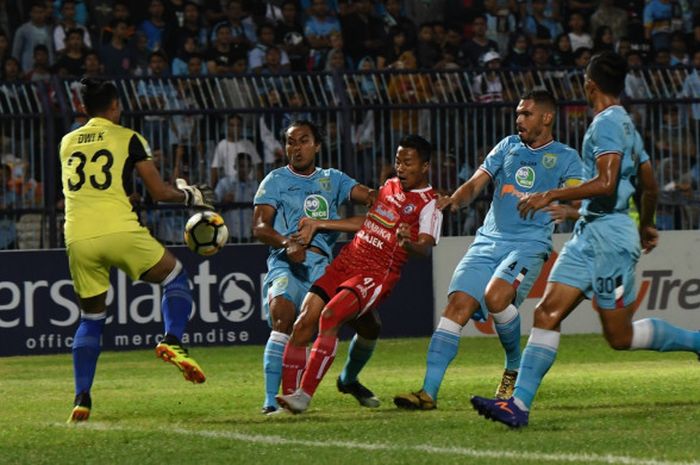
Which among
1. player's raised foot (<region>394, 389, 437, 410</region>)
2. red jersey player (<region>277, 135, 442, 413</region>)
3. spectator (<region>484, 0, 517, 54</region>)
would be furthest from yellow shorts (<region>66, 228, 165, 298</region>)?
spectator (<region>484, 0, 517, 54</region>)

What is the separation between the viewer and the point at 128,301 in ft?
56.4

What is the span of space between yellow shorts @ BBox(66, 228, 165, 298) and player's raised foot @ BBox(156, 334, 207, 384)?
1.89 ft

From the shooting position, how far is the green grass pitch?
8219 mm

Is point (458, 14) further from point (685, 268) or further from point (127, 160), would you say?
point (127, 160)

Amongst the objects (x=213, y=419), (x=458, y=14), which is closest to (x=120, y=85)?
(x=458, y=14)

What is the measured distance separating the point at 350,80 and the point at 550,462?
10.7 m

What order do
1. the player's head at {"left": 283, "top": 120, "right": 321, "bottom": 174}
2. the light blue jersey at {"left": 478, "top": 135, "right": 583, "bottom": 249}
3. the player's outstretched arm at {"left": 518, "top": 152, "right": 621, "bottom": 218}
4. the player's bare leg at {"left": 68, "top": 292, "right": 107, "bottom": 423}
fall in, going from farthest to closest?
the player's head at {"left": 283, "top": 120, "right": 321, "bottom": 174}
the light blue jersey at {"left": 478, "top": 135, "right": 583, "bottom": 249}
the player's bare leg at {"left": 68, "top": 292, "right": 107, "bottom": 423}
the player's outstretched arm at {"left": 518, "top": 152, "right": 621, "bottom": 218}

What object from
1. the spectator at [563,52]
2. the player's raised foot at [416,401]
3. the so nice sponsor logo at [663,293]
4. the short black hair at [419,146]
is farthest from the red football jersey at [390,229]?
the spectator at [563,52]

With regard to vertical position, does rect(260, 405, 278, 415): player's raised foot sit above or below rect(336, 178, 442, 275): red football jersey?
below

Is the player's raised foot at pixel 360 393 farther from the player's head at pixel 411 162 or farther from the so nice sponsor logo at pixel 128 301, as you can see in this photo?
the so nice sponsor logo at pixel 128 301

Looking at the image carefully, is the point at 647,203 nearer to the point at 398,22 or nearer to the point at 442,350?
the point at 442,350

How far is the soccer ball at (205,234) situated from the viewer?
10.9 meters

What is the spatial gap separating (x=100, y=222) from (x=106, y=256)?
219 mm

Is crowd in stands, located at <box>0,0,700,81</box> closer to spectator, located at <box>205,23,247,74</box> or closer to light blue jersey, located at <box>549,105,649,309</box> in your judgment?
spectator, located at <box>205,23,247,74</box>
